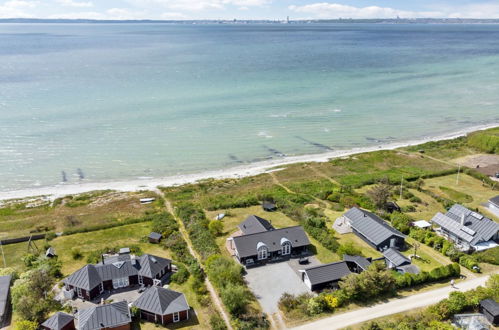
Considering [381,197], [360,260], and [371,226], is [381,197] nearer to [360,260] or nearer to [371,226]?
[371,226]

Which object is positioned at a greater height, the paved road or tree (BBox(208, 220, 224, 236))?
tree (BBox(208, 220, 224, 236))

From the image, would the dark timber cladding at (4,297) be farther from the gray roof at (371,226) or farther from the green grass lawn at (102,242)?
the gray roof at (371,226)

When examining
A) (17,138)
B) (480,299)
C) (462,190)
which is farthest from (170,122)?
(480,299)

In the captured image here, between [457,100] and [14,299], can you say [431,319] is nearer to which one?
[14,299]

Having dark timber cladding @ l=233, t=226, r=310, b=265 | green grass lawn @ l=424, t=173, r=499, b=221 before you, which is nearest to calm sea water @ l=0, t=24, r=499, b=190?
green grass lawn @ l=424, t=173, r=499, b=221

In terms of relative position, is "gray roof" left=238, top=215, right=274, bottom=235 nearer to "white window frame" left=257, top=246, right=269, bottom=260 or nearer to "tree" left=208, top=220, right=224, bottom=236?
"tree" left=208, top=220, right=224, bottom=236
